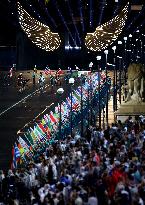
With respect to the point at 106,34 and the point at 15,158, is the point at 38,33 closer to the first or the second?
the point at 106,34

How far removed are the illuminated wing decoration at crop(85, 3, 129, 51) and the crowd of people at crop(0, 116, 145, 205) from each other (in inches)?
2106

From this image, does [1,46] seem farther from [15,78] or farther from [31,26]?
[15,78]

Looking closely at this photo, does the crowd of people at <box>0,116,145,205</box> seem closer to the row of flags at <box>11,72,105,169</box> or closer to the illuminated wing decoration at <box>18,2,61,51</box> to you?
the row of flags at <box>11,72,105,169</box>

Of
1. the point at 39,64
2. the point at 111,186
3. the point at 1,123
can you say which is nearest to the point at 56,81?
the point at 1,123

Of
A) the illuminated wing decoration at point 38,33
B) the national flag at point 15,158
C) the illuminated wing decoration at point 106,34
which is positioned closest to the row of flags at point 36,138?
the national flag at point 15,158

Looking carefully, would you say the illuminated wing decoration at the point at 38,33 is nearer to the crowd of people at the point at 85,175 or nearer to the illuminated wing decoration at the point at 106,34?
the illuminated wing decoration at the point at 106,34

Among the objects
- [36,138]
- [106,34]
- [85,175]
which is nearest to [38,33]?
[106,34]

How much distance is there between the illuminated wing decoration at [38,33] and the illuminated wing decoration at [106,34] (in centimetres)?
439

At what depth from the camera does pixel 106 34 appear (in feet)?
301

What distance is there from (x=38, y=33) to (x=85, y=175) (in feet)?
223

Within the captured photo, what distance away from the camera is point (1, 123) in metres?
44.1

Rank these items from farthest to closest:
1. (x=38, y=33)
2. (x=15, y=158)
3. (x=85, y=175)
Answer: (x=38, y=33), (x=15, y=158), (x=85, y=175)

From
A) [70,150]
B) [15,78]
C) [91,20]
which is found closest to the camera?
[70,150]

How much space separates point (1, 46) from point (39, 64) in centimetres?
562
